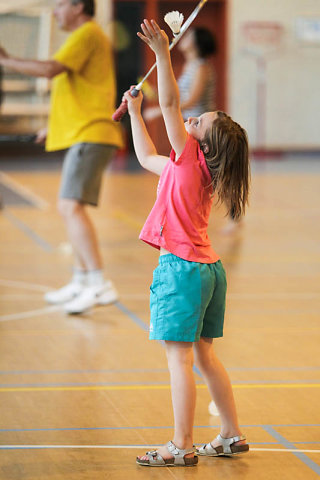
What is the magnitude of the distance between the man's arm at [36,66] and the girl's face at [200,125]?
2069 mm

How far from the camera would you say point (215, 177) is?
262 cm

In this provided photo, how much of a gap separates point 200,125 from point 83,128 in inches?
87.1

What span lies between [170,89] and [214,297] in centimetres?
65

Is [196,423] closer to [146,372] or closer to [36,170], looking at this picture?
[146,372]

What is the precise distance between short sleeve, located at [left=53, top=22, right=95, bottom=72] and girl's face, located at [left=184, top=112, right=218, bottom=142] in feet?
7.01

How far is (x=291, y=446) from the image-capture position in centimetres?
275

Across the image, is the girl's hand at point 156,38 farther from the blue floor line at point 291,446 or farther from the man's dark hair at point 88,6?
the man's dark hair at point 88,6

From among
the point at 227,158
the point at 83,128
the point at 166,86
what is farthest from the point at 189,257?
the point at 83,128

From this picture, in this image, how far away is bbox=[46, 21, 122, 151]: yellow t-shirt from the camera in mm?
4758

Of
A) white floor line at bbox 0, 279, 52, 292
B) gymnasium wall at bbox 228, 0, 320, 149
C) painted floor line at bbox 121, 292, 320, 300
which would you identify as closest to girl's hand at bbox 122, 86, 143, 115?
painted floor line at bbox 121, 292, 320, 300

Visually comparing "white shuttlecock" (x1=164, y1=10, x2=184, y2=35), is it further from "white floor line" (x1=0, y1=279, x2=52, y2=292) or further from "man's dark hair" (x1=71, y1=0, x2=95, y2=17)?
"white floor line" (x1=0, y1=279, x2=52, y2=292)

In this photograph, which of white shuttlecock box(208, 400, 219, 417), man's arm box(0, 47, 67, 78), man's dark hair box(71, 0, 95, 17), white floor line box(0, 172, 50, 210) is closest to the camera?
white shuttlecock box(208, 400, 219, 417)

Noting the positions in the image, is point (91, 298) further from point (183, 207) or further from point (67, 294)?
point (183, 207)

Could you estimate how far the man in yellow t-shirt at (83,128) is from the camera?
15.6 feet
